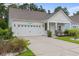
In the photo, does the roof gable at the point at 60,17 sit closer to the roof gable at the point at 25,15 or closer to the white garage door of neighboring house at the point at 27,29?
the roof gable at the point at 25,15

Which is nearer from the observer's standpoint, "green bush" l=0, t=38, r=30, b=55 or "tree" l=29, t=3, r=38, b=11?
"green bush" l=0, t=38, r=30, b=55

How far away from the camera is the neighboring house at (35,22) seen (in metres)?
23.3

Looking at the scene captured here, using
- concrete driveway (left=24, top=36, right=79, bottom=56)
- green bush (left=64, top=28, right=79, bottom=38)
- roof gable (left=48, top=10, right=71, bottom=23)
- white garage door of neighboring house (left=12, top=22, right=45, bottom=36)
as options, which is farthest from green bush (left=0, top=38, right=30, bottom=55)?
roof gable (left=48, top=10, right=71, bottom=23)

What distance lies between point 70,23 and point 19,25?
8.30 meters

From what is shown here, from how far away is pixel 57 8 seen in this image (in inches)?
1070

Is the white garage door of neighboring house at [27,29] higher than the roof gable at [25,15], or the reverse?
the roof gable at [25,15]

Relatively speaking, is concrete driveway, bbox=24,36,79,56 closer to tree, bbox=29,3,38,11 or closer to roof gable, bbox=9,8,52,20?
roof gable, bbox=9,8,52,20

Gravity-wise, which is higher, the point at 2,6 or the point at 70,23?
the point at 2,6

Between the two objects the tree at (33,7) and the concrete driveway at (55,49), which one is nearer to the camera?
the concrete driveway at (55,49)

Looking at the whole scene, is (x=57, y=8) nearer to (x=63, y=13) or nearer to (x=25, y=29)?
(x=63, y=13)


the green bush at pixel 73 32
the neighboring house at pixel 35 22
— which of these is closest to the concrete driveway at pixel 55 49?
the green bush at pixel 73 32

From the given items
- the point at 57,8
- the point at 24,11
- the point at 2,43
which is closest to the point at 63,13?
the point at 57,8

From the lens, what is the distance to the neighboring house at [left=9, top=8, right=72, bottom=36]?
76.5ft

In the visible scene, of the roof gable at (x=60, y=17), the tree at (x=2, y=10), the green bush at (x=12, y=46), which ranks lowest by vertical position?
the green bush at (x=12, y=46)
